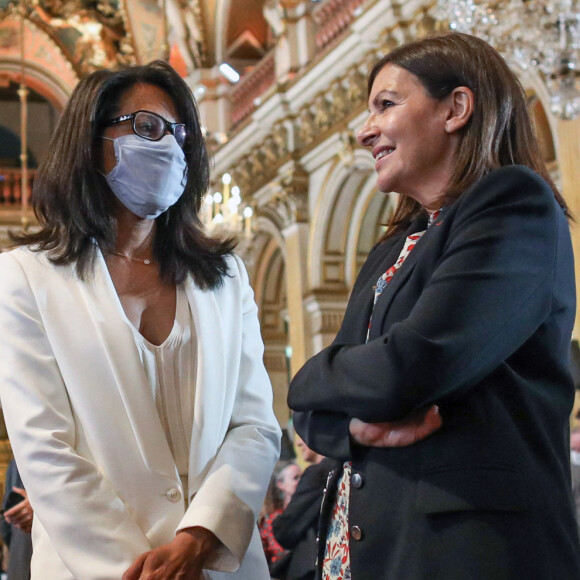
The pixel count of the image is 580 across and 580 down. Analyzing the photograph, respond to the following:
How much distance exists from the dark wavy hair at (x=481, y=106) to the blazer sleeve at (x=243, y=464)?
568mm

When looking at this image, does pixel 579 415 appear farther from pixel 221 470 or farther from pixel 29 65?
pixel 29 65

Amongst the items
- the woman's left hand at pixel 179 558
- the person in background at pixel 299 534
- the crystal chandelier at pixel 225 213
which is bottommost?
the person in background at pixel 299 534

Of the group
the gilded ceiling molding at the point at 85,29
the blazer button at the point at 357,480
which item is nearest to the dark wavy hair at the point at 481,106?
the blazer button at the point at 357,480

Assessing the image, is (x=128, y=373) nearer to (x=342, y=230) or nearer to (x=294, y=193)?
(x=342, y=230)

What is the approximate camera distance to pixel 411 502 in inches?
66.6

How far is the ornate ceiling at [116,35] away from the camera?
14.4 m

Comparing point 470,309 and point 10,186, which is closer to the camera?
point 470,309

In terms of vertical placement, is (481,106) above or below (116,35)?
below

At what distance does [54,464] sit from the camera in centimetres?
187

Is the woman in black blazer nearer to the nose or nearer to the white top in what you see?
the nose

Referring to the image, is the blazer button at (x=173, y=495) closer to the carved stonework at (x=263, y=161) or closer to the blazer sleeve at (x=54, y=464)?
Answer: the blazer sleeve at (x=54, y=464)

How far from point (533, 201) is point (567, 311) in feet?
0.72

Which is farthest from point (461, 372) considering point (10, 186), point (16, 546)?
point (10, 186)

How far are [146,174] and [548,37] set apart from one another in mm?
4675
